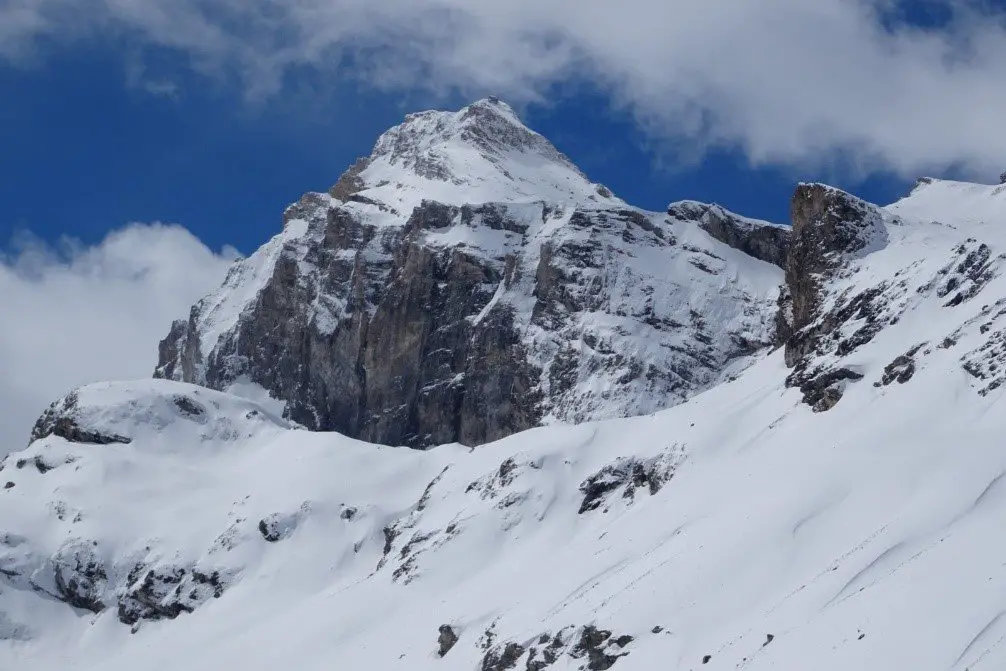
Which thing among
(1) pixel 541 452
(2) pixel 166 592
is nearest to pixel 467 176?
(2) pixel 166 592

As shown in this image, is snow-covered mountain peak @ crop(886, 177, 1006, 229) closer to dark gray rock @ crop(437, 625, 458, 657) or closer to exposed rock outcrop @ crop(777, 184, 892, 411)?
exposed rock outcrop @ crop(777, 184, 892, 411)

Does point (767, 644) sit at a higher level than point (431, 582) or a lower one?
Answer: lower

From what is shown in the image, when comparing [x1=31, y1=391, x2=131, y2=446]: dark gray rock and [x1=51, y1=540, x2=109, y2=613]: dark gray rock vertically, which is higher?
[x1=31, y1=391, x2=131, y2=446]: dark gray rock

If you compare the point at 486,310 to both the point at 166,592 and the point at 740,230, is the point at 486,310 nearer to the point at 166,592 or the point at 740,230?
the point at 740,230

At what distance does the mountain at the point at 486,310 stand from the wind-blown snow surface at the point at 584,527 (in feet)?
60.3

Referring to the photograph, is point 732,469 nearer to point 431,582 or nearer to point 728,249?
point 431,582

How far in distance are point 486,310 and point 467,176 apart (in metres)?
32.2

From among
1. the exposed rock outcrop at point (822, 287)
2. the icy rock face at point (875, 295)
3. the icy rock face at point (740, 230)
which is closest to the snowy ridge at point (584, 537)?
the icy rock face at point (875, 295)

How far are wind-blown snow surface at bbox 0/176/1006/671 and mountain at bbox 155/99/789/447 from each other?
18386 millimetres

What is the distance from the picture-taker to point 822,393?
7756 cm

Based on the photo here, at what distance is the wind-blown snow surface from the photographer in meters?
52.6

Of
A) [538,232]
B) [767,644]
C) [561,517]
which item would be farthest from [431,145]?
[767,644]

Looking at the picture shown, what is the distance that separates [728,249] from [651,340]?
23082 millimetres

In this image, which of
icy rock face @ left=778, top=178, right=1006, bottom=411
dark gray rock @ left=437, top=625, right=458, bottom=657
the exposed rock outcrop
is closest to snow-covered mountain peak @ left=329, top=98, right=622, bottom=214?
the exposed rock outcrop
